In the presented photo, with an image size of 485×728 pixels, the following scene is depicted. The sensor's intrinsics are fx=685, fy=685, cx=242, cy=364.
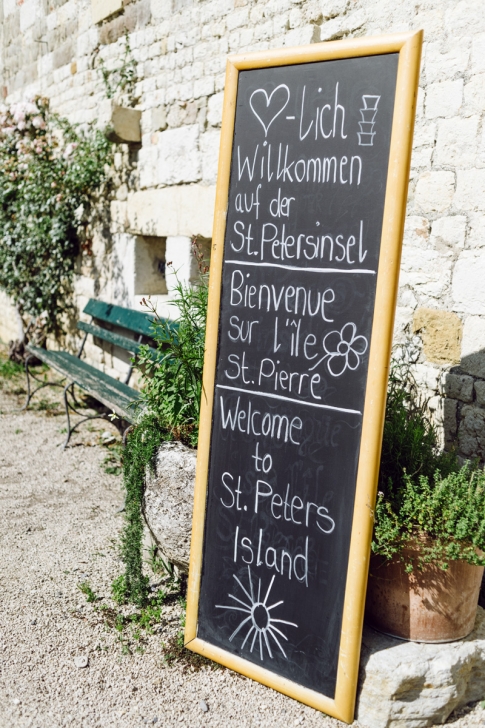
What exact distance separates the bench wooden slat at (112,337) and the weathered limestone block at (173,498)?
70.0 inches

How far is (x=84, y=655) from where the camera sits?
8.48ft

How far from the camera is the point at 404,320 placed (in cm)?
329

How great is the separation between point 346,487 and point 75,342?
16.1ft

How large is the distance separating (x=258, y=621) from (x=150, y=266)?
3.69m

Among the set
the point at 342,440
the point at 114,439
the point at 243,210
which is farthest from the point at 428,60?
the point at 114,439

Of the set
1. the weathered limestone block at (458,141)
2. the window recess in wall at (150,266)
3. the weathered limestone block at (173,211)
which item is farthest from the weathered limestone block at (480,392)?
the window recess in wall at (150,266)

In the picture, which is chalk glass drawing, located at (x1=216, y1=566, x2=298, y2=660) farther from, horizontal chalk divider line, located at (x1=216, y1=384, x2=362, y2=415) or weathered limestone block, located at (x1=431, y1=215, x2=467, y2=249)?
weathered limestone block, located at (x1=431, y1=215, x2=467, y2=249)

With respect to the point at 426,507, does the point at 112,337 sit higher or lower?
higher

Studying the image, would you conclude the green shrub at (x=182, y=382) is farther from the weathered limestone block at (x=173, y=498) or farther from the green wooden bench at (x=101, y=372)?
the green wooden bench at (x=101, y=372)

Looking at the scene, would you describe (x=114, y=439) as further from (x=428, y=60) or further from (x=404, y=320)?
(x=428, y=60)

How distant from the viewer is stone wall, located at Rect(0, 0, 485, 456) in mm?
2963

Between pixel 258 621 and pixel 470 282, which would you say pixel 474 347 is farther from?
pixel 258 621

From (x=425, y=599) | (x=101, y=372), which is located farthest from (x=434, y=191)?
(x=101, y=372)

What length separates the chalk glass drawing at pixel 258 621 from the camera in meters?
2.37
